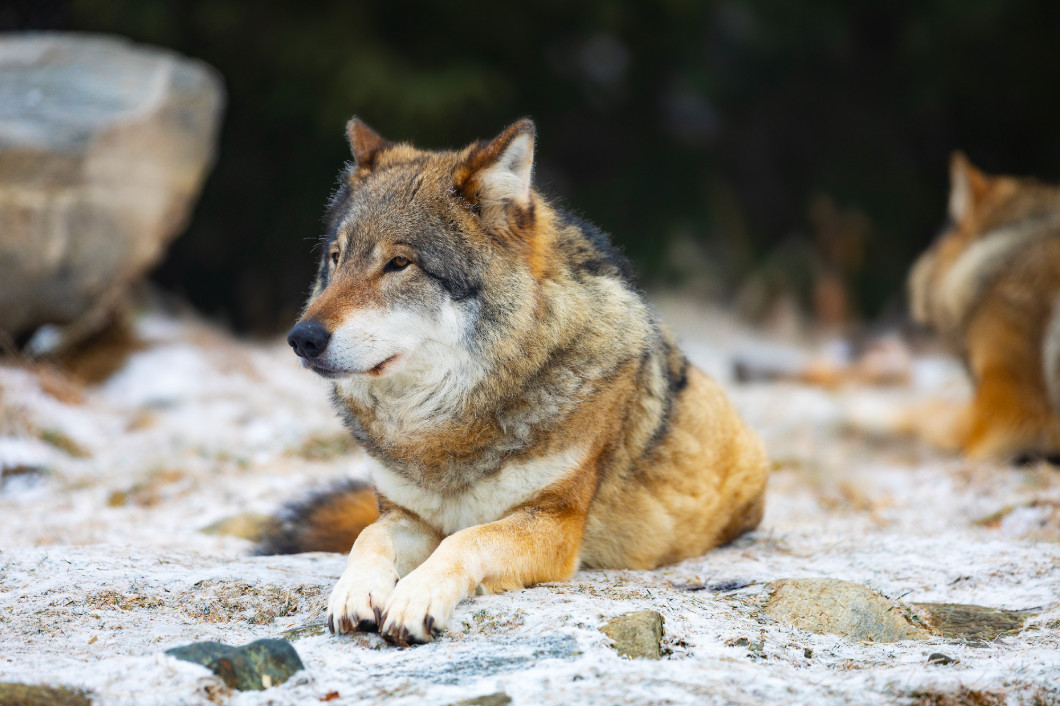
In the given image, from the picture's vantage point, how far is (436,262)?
3400mm

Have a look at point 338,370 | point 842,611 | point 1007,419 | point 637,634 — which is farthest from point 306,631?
point 1007,419

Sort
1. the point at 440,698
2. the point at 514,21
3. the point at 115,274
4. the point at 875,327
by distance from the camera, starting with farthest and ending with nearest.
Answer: the point at 875,327 → the point at 514,21 → the point at 115,274 → the point at 440,698

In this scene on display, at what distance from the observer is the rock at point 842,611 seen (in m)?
3.01

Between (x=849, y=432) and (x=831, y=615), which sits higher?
(x=831, y=615)

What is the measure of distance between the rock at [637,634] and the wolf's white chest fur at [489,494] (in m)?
0.75

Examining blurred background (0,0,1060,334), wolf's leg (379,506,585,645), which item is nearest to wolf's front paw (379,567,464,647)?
wolf's leg (379,506,585,645)

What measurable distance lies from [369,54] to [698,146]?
557 centimetres

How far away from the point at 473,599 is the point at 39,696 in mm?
1296

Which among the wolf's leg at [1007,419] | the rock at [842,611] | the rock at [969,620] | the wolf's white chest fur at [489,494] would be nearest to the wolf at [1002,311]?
the wolf's leg at [1007,419]

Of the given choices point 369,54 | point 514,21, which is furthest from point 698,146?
point 369,54

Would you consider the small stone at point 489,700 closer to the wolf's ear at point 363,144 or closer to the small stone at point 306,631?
the small stone at point 306,631

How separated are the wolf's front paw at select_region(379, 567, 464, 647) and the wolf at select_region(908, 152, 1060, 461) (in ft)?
17.0

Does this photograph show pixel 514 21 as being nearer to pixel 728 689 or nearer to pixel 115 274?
pixel 115 274

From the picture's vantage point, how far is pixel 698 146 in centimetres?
1427
